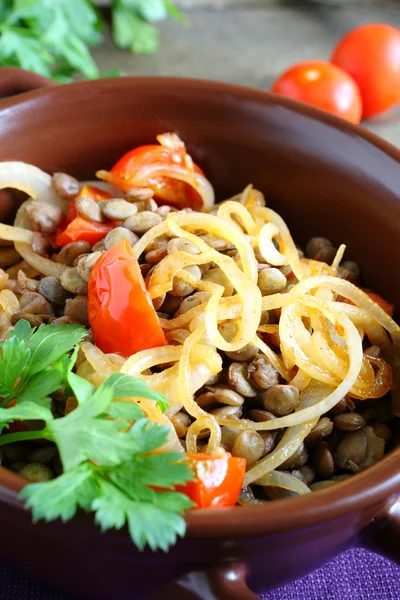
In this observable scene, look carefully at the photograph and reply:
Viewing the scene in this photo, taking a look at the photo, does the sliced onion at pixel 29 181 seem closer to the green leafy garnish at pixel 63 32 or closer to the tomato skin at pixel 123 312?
the tomato skin at pixel 123 312

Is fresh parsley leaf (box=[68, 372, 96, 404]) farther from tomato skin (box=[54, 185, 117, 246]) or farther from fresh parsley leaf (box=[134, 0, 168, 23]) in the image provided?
fresh parsley leaf (box=[134, 0, 168, 23])

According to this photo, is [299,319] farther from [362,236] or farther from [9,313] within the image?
[9,313]

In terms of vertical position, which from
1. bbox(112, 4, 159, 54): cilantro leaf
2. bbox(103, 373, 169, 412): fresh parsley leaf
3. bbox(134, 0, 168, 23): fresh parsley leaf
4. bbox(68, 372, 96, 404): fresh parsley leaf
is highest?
bbox(103, 373, 169, 412): fresh parsley leaf

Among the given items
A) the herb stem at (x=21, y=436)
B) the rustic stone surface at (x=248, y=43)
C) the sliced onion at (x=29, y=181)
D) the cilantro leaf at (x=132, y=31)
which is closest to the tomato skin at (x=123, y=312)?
the herb stem at (x=21, y=436)

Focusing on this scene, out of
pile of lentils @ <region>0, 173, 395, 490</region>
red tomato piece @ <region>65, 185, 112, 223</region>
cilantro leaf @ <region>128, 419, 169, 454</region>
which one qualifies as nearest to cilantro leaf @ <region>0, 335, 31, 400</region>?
pile of lentils @ <region>0, 173, 395, 490</region>

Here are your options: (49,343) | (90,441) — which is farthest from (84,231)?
(90,441)

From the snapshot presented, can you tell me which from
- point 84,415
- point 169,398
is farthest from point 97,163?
point 84,415

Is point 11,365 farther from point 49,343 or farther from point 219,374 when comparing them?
point 219,374
